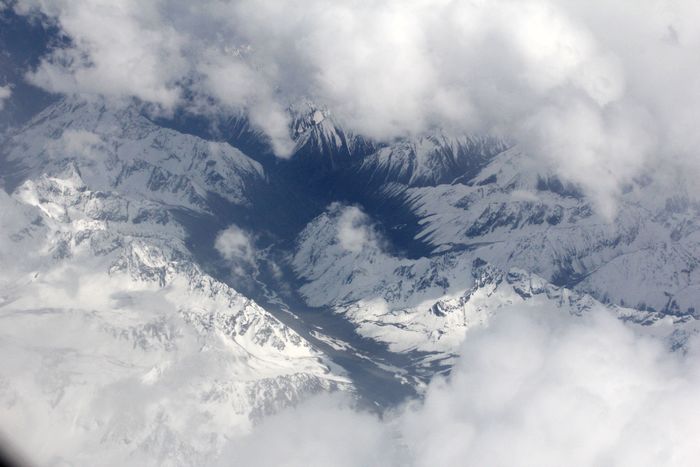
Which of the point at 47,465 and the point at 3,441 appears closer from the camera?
the point at 3,441

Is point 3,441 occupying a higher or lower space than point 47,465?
higher
